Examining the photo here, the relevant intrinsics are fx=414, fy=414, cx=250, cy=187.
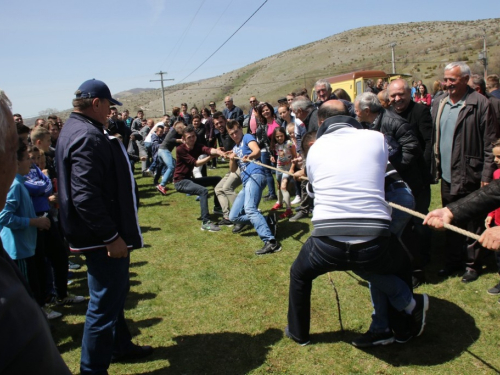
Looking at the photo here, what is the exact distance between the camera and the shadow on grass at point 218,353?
3.58 meters

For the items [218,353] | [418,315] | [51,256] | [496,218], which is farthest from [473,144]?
[51,256]

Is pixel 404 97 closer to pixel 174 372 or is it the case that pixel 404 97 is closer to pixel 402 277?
pixel 402 277

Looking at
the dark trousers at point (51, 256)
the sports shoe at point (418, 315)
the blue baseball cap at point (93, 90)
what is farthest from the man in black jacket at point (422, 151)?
the dark trousers at point (51, 256)

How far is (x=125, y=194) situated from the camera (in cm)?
314

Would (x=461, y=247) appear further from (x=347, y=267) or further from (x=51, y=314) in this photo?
(x=51, y=314)

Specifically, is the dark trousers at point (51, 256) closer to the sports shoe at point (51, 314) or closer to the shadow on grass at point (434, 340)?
the sports shoe at point (51, 314)

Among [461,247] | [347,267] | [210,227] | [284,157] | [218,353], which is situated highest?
[284,157]

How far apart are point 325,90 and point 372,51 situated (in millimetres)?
87716

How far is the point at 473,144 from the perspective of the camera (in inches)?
182

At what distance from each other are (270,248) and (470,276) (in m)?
2.70

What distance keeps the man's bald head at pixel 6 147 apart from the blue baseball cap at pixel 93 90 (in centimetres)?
196

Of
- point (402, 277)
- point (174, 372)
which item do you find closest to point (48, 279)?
point (174, 372)

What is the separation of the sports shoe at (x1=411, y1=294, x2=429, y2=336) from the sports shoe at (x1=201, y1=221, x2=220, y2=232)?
180 inches

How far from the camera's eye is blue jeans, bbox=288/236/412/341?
10.1 feet
